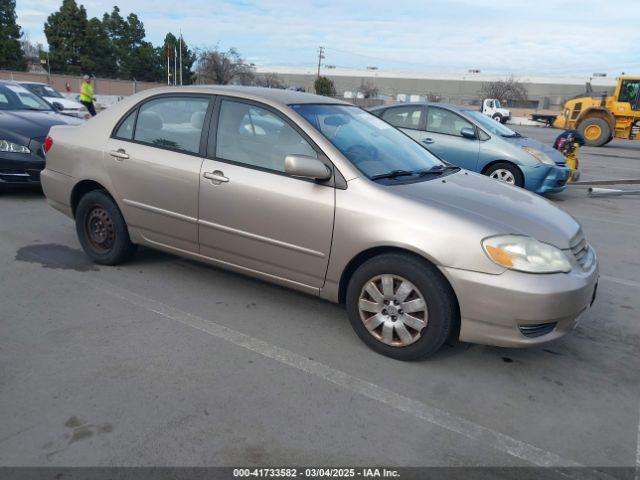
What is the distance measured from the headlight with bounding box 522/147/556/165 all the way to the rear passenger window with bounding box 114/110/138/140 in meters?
6.34

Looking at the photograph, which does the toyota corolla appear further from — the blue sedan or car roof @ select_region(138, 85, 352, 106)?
the blue sedan

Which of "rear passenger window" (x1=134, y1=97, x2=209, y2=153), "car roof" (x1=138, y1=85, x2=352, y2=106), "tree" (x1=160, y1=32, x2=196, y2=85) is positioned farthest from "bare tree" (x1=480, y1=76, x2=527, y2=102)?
"rear passenger window" (x1=134, y1=97, x2=209, y2=153)

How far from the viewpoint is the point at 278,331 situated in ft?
11.9

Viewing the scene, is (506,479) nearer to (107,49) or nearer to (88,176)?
(88,176)

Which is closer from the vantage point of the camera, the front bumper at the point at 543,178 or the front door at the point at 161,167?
the front door at the point at 161,167

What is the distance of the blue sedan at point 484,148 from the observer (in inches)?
327

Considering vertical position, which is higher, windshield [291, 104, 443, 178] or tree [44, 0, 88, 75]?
tree [44, 0, 88, 75]

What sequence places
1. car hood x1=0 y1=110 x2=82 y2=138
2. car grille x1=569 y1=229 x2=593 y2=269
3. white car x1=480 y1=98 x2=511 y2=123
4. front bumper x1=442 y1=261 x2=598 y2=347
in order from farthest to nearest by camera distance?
1. white car x1=480 y1=98 x2=511 y2=123
2. car hood x1=0 y1=110 x2=82 y2=138
3. car grille x1=569 y1=229 x2=593 y2=269
4. front bumper x1=442 y1=261 x2=598 y2=347

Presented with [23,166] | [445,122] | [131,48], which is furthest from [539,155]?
[131,48]

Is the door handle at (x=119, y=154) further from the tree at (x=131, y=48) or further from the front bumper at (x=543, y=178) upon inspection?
the tree at (x=131, y=48)

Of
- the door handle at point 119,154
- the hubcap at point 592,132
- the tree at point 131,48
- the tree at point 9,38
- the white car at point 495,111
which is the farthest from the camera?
the tree at point 131,48

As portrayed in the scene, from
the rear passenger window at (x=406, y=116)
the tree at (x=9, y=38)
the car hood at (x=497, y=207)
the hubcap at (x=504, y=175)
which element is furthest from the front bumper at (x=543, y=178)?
the tree at (x=9, y=38)

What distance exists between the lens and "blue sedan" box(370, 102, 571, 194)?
27.2 ft

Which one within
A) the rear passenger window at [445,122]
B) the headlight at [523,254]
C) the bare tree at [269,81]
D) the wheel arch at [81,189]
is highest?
the bare tree at [269,81]
